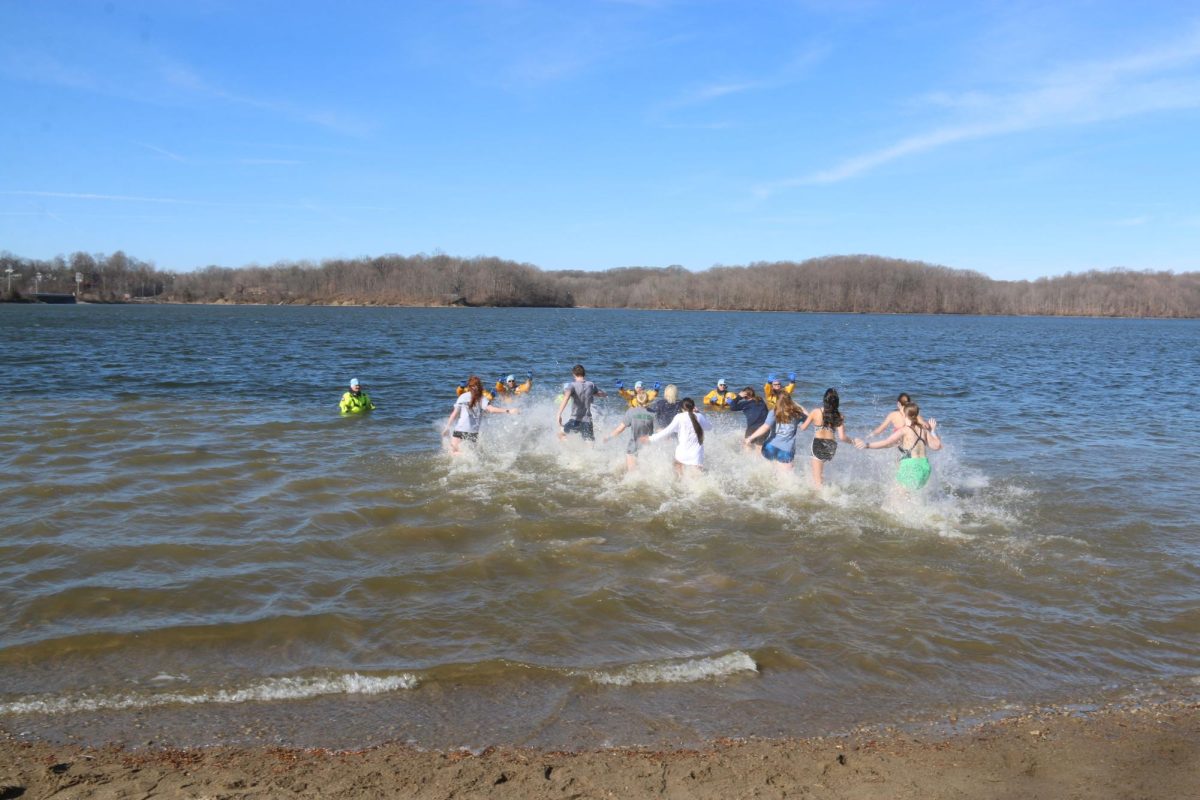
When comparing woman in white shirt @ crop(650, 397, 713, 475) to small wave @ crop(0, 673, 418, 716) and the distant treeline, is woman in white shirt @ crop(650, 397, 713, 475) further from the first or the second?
the distant treeline

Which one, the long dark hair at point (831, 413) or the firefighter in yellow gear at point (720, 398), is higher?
the long dark hair at point (831, 413)

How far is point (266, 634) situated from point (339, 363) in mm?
29356

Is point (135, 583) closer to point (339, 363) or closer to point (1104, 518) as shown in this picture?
point (1104, 518)

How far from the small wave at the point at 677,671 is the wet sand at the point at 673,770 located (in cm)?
100

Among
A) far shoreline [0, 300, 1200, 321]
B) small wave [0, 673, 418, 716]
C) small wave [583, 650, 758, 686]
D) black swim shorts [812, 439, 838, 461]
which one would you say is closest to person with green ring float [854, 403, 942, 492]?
black swim shorts [812, 439, 838, 461]

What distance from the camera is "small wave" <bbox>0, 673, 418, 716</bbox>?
5.71 meters

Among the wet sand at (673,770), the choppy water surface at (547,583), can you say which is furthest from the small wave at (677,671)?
the wet sand at (673,770)

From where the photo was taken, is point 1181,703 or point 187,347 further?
point 187,347

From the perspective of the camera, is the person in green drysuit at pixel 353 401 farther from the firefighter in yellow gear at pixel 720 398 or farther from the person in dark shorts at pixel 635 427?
the person in dark shorts at pixel 635 427

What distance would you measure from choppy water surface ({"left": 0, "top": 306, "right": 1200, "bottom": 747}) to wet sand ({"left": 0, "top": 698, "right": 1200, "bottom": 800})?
12.3 inches

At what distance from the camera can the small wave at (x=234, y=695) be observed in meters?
5.71

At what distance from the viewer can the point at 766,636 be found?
23.5 feet

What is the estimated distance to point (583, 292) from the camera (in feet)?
655

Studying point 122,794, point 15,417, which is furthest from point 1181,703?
point 15,417
